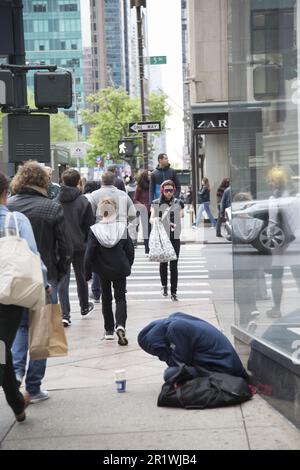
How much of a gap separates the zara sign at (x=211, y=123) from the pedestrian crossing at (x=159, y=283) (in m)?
9.01

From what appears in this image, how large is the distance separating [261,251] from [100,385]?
6.12 feet

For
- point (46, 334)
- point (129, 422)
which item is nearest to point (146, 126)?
point (46, 334)

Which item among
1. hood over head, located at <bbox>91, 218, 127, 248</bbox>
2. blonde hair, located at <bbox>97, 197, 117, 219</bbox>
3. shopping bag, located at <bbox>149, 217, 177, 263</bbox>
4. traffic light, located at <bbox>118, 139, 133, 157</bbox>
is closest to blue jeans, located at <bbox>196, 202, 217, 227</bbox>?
traffic light, located at <bbox>118, 139, 133, 157</bbox>

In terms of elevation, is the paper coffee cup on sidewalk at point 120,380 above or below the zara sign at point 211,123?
below

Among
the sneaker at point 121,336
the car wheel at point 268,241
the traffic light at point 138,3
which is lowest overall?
the sneaker at point 121,336

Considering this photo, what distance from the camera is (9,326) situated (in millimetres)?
5188

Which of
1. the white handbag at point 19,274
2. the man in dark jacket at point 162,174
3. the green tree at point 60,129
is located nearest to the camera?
the white handbag at point 19,274

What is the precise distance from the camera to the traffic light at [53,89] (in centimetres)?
936

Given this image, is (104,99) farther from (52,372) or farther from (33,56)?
(33,56)

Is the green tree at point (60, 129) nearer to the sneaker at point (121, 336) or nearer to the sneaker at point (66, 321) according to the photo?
the sneaker at point (66, 321)

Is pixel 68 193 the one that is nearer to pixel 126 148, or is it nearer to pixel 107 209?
pixel 107 209

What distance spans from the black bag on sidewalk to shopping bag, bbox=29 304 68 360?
33.9 inches

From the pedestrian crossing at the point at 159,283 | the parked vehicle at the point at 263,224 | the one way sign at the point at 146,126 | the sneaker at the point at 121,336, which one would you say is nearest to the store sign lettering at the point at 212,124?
the one way sign at the point at 146,126
